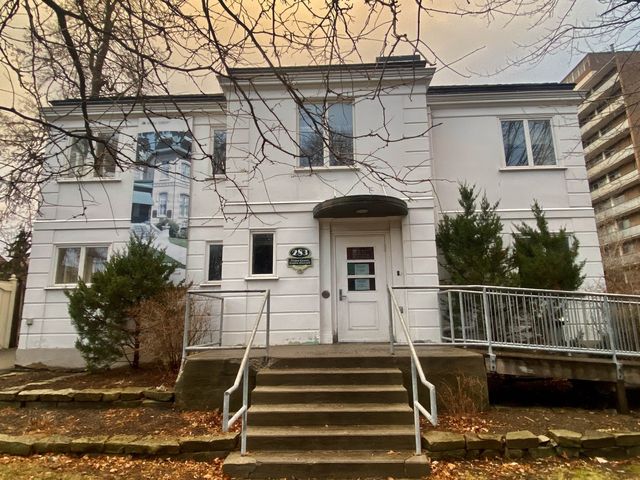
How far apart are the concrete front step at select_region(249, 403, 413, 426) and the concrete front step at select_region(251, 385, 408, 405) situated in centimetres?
20

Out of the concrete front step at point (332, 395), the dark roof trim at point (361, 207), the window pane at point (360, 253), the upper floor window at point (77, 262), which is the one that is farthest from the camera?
the upper floor window at point (77, 262)

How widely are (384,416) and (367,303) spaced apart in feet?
11.0

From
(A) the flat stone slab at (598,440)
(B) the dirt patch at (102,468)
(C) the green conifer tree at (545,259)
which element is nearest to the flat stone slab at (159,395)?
(B) the dirt patch at (102,468)

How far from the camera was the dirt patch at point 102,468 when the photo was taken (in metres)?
4.23

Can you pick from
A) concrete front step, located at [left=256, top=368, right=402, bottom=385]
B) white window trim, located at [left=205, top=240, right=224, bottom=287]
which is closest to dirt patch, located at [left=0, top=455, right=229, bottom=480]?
concrete front step, located at [left=256, top=368, right=402, bottom=385]

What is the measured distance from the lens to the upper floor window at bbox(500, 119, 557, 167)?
9539 millimetres

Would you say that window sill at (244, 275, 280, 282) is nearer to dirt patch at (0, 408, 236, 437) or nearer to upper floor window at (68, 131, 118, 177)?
dirt patch at (0, 408, 236, 437)

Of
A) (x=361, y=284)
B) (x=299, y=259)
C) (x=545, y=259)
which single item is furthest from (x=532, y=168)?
(x=299, y=259)

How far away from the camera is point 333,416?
16.0ft

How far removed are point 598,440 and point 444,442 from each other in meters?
1.87

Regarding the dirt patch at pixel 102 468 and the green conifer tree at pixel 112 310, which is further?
the green conifer tree at pixel 112 310

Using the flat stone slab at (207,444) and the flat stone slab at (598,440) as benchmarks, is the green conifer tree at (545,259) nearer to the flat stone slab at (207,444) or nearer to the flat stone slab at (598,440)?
the flat stone slab at (598,440)

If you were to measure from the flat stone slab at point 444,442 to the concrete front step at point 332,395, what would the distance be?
0.65 metres

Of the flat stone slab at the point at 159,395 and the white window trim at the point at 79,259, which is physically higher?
the white window trim at the point at 79,259
